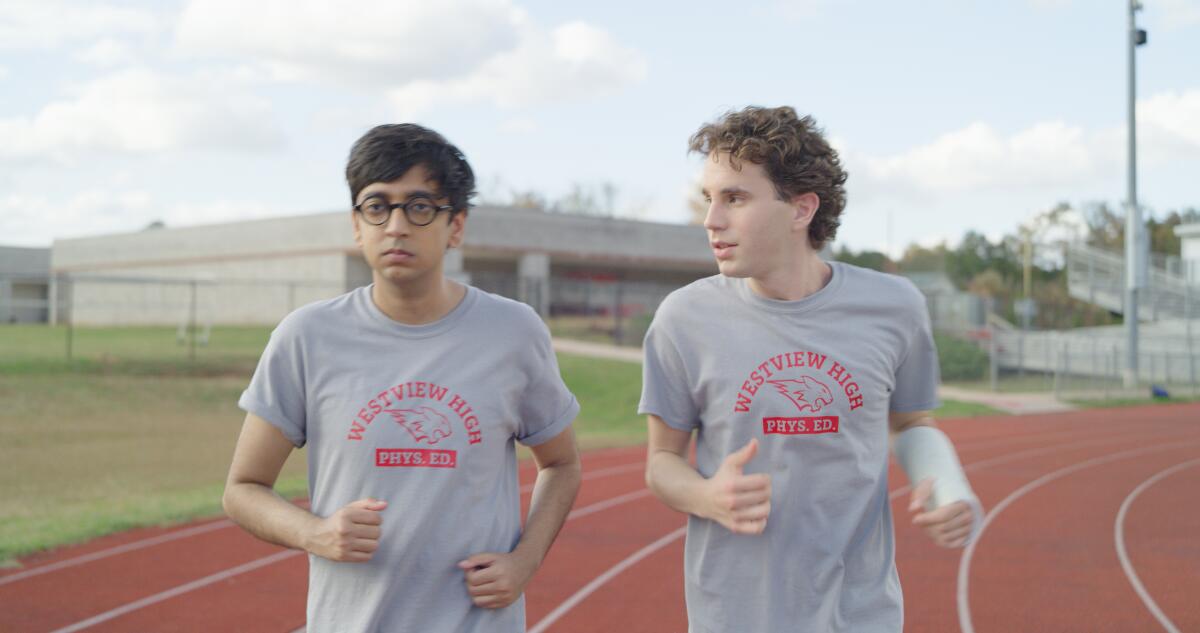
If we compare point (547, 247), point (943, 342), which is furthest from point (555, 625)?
point (547, 247)

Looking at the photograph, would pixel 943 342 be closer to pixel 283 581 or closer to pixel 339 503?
pixel 283 581

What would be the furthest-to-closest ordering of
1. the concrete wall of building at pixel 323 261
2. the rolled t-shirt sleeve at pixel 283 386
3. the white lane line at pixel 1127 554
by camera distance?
1. the concrete wall of building at pixel 323 261
2. the white lane line at pixel 1127 554
3. the rolled t-shirt sleeve at pixel 283 386

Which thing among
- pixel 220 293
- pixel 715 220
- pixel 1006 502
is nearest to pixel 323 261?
pixel 220 293

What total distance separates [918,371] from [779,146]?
2.17 ft

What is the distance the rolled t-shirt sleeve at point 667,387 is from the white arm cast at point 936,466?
53cm

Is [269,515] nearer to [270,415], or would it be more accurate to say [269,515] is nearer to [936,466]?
[270,415]

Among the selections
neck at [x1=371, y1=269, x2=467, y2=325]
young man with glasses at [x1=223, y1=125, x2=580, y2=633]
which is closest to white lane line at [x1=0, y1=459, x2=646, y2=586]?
young man with glasses at [x1=223, y1=125, x2=580, y2=633]

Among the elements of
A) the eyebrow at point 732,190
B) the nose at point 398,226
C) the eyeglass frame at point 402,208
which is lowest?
the nose at point 398,226

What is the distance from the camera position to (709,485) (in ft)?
8.27

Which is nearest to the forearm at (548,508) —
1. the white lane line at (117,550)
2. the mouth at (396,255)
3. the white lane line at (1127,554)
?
the mouth at (396,255)

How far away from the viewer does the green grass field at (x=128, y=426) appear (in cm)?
1038

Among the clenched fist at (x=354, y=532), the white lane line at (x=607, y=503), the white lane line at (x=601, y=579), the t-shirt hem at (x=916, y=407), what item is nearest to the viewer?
the clenched fist at (x=354, y=532)

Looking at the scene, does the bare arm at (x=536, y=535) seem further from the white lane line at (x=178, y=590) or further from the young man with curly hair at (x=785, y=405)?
the white lane line at (x=178, y=590)

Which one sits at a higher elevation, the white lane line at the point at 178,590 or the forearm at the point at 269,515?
the forearm at the point at 269,515
